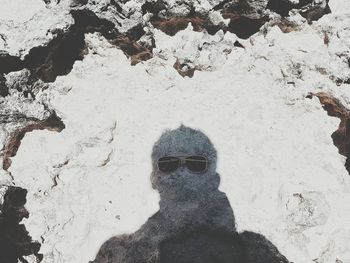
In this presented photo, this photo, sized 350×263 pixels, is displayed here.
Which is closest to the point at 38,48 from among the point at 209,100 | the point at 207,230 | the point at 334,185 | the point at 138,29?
the point at 138,29

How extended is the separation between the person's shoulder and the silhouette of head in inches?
22.5

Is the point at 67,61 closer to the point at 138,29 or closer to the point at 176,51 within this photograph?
the point at 138,29

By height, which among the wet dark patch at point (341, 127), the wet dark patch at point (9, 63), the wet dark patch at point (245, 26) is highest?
the wet dark patch at point (245, 26)

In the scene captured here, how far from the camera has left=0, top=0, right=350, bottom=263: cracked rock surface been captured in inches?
152

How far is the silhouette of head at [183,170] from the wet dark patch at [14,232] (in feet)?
4.27

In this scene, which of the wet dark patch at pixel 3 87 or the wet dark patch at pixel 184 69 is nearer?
the wet dark patch at pixel 3 87

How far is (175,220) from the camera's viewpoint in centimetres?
393

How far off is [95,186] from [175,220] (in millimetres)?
869

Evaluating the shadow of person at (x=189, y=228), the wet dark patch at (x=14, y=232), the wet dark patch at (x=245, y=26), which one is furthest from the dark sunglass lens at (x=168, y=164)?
the wet dark patch at (x=245, y=26)

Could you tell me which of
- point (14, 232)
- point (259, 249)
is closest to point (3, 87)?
point (14, 232)

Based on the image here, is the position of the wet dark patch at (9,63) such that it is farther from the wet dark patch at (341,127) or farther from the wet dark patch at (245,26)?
the wet dark patch at (341,127)

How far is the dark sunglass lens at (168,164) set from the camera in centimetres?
409

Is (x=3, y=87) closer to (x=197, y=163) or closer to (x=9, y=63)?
(x=9, y=63)

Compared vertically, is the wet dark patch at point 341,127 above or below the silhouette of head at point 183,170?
above
